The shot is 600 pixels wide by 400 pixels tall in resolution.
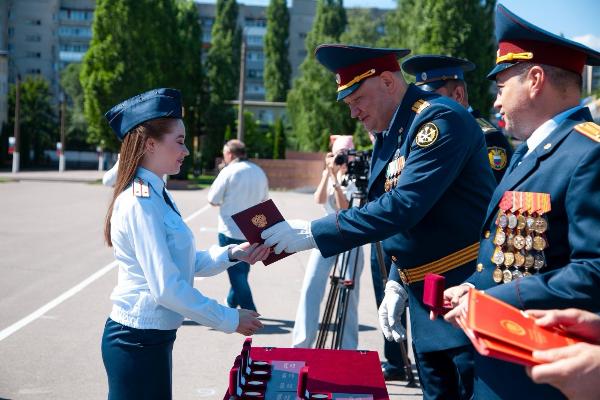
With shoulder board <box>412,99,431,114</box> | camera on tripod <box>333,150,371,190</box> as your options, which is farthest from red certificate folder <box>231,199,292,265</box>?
camera on tripod <box>333,150,371,190</box>

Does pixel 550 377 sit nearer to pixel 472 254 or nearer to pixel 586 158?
pixel 586 158

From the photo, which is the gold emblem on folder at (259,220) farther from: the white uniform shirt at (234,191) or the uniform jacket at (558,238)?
the white uniform shirt at (234,191)

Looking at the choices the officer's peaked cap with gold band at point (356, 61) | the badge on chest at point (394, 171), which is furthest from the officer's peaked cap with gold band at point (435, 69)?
the badge on chest at point (394, 171)

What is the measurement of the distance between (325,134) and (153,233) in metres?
45.5

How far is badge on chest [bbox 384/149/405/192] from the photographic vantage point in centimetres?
340

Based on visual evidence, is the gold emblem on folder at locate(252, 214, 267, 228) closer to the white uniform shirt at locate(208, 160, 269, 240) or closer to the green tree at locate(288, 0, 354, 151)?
the white uniform shirt at locate(208, 160, 269, 240)

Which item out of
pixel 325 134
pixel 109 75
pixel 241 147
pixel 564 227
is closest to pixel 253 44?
pixel 325 134

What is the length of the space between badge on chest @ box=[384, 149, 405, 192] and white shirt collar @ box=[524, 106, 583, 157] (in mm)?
942

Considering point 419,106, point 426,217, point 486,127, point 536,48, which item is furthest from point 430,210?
point 486,127

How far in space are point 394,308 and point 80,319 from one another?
4.97 meters

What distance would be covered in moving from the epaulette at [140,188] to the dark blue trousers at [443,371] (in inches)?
59.9

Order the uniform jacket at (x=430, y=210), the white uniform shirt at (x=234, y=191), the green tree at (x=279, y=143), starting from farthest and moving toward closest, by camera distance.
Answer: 1. the green tree at (x=279, y=143)
2. the white uniform shirt at (x=234, y=191)
3. the uniform jacket at (x=430, y=210)

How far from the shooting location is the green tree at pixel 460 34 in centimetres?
3697

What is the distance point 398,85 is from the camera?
144 inches
